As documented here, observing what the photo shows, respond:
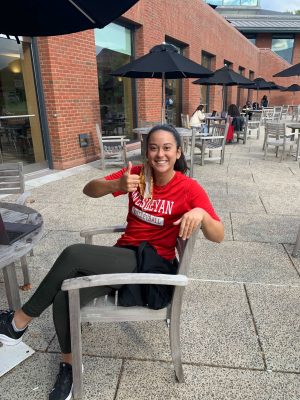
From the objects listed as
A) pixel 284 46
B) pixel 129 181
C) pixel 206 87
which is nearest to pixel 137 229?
pixel 129 181

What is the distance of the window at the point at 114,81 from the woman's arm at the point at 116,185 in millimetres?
6981

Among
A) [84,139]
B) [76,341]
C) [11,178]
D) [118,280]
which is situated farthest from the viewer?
[84,139]

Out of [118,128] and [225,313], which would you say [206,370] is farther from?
→ [118,128]

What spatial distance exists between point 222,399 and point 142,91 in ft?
31.7

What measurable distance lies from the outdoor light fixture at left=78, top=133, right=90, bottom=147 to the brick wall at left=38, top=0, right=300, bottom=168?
0.12 metres

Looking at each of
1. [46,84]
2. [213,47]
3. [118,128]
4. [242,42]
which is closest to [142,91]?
[118,128]

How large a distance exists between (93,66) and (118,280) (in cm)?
737

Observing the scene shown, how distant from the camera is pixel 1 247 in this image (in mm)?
1747

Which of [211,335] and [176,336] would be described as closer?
[176,336]

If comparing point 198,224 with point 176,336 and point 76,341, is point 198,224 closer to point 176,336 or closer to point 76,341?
point 176,336

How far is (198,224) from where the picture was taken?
1.67 m

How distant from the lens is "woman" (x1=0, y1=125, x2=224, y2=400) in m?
1.78

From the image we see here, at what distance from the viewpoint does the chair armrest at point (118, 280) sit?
1599 millimetres

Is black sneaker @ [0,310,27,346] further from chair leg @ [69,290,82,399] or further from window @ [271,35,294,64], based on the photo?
window @ [271,35,294,64]
